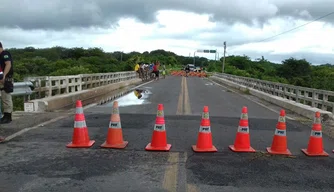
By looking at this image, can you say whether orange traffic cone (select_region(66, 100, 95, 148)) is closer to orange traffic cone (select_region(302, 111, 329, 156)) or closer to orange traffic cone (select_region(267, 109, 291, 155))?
orange traffic cone (select_region(267, 109, 291, 155))

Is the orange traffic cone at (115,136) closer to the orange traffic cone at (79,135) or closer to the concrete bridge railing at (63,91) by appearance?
the orange traffic cone at (79,135)

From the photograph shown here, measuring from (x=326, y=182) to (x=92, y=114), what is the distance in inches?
299

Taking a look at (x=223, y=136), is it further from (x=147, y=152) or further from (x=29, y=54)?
(x=29, y=54)

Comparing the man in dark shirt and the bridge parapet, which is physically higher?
the man in dark shirt

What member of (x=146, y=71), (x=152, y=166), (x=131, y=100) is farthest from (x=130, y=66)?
(x=152, y=166)

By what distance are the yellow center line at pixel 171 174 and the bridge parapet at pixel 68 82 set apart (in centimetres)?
785

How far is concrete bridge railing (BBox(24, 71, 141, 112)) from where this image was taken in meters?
11.7

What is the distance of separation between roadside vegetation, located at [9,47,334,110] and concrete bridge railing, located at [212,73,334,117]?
1564 centimetres

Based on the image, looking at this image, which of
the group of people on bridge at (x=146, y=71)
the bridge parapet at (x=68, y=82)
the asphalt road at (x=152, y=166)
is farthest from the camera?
the group of people on bridge at (x=146, y=71)

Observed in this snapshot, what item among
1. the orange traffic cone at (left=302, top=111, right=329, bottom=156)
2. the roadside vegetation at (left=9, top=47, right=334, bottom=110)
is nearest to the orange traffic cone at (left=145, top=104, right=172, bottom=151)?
the orange traffic cone at (left=302, top=111, right=329, bottom=156)

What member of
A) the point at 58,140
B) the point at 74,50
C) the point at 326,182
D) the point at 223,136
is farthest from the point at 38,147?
Result: the point at 74,50

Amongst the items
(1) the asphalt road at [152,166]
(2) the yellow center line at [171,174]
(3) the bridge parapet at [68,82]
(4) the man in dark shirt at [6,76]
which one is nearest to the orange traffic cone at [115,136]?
(1) the asphalt road at [152,166]

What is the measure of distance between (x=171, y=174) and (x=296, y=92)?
11.3m

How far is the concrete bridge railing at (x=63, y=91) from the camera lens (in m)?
11.7
